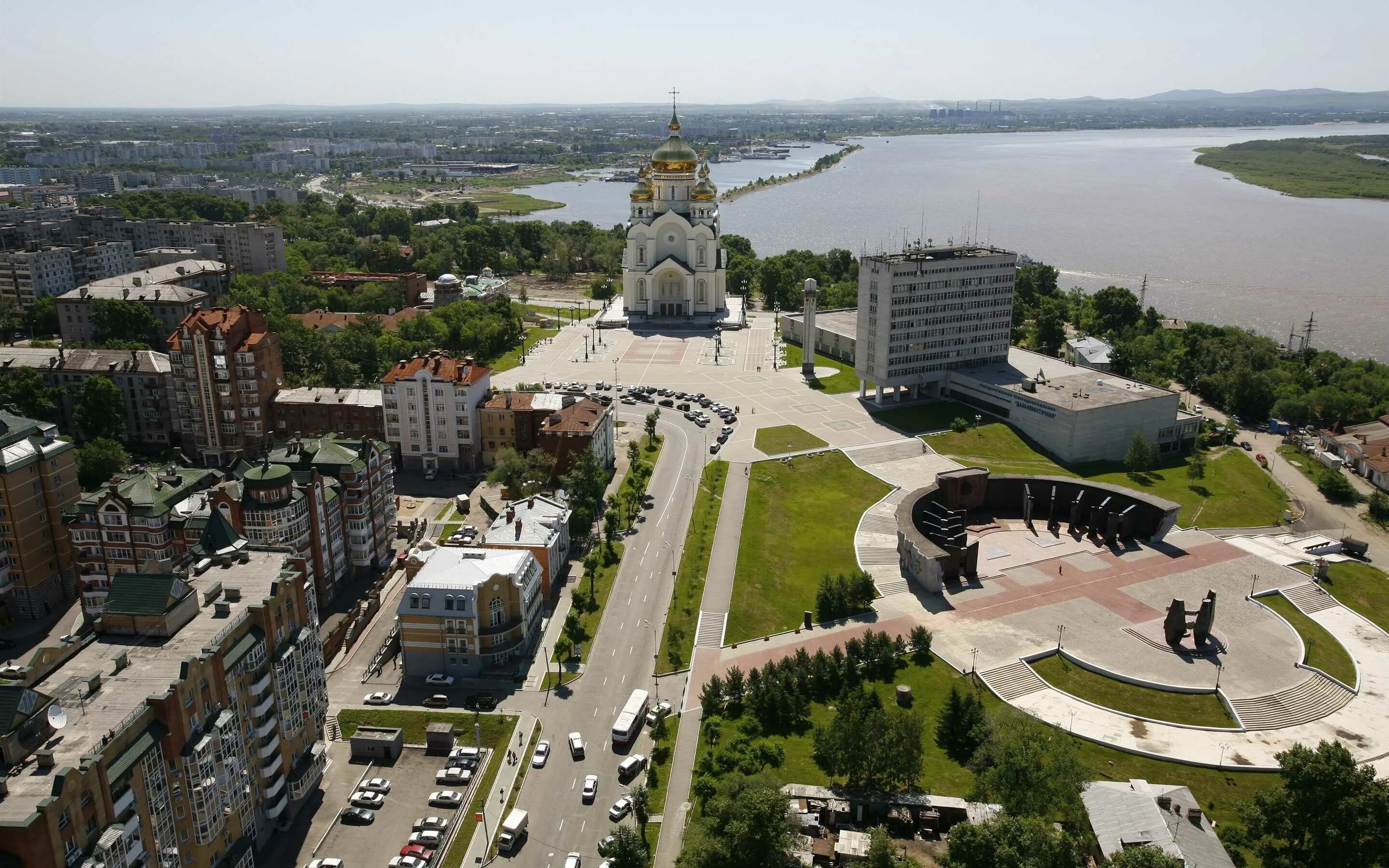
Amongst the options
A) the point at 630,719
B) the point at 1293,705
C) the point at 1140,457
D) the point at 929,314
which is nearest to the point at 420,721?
the point at 630,719

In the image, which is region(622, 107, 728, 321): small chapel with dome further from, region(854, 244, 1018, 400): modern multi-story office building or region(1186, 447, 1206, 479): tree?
region(1186, 447, 1206, 479): tree

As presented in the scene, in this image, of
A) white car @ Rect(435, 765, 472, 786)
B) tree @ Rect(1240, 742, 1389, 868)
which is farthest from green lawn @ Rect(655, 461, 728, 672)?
tree @ Rect(1240, 742, 1389, 868)

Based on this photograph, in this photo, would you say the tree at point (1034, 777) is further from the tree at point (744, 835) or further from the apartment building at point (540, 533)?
the apartment building at point (540, 533)

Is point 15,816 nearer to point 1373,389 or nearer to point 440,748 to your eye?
point 440,748

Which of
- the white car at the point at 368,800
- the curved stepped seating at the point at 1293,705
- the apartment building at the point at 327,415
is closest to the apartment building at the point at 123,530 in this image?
the white car at the point at 368,800

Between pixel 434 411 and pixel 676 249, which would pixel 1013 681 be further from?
pixel 676 249

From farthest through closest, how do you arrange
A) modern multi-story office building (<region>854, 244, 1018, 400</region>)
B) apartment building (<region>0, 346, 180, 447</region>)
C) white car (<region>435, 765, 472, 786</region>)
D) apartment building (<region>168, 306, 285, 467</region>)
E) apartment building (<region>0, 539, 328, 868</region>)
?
modern multi-story office building (<region>854, 244, 1018, 400</region>)
apartment building (<region>0, 346, 180, 447</region>)
apartment building (<region>168, 306, 285, 467</region>)
white car (<region>435, 765, 472, 786</region>)
apartment building (<region>0, 539, 328, 868</region>)
